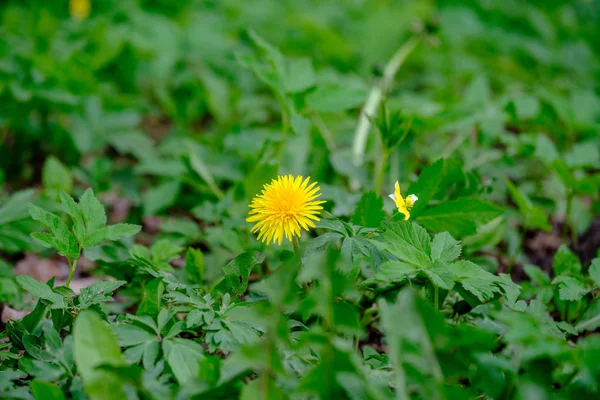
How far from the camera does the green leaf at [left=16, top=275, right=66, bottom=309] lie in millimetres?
1369

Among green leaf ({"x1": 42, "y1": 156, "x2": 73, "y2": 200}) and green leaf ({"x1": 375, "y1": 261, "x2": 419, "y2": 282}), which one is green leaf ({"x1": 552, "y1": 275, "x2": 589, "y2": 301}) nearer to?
green leaf ({"x1": 375, "y1": 261, "x2": 419, "y2": 282})

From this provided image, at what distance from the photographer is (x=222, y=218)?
6.29 ft

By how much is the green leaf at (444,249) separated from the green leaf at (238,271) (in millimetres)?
515

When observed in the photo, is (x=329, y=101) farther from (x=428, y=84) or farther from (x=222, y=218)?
(x=428, y=84)

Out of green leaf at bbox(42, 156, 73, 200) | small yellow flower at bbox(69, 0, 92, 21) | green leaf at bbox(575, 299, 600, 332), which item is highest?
small yellow flower at bbox(69, 0, 92, 21)

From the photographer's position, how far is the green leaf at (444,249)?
1.41 metres

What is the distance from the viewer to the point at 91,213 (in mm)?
1541

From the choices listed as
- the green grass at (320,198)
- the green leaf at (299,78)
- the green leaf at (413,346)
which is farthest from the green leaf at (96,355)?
the green leaf at (299,78)

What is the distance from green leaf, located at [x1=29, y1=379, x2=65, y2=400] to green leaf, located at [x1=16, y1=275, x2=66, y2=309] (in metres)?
0.23

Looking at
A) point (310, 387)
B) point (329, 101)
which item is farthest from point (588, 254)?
point (310, 387)

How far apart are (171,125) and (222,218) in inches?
57.7

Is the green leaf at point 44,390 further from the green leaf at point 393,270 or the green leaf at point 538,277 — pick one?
the green leaf at point 538,277

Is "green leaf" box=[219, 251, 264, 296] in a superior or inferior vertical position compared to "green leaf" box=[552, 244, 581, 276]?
superior

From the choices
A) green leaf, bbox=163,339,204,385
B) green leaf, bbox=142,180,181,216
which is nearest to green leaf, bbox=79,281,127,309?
green leaf, bbox=163,339,204,385
